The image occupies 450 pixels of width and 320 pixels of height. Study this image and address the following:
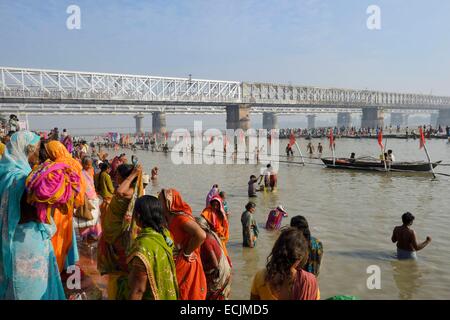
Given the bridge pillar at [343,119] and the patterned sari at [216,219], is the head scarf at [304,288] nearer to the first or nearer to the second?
the patterned sari at [216,219]

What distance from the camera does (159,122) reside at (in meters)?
102

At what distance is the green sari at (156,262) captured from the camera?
2.63 metres

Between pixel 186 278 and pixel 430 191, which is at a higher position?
pixel 186 278

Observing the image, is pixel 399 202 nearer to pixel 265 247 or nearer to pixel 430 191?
pixel 430 191

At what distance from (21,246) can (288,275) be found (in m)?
2.18

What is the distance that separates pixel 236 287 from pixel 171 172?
1830cm

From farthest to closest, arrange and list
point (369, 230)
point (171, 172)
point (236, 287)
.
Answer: point (171, 172)
point (369, 230)
point (236, 287)

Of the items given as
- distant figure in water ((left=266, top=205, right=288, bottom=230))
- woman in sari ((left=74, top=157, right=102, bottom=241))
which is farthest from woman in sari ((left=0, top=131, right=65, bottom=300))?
distant figure in water ((left=266, top=205, right=288, bottom=230))

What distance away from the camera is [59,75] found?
75250 millimetres

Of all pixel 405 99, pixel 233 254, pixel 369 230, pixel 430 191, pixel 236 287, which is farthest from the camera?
pixel 405 99

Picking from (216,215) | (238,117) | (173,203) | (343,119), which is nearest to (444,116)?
(343,119)

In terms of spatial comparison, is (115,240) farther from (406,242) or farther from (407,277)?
(406,242)

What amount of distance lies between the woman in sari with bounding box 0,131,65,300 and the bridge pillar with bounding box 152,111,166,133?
98.0 meters
